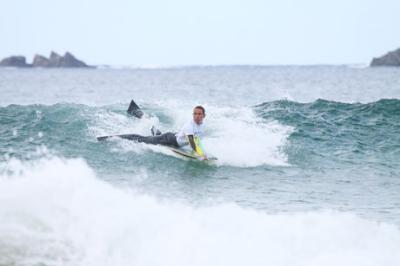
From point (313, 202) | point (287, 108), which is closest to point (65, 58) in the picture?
point (287, 108)

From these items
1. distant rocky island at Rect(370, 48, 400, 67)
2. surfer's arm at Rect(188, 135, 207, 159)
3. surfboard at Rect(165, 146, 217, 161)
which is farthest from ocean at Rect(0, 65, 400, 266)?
distant rocky island at Rect(370, 48, 400, 67)

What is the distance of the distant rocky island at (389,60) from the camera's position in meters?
134

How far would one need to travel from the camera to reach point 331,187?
496 inches

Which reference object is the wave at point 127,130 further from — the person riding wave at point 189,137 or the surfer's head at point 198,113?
the surfer's head at point 198,113

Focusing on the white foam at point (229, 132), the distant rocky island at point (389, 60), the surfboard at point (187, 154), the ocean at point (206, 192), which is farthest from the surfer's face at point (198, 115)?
the distant rocky island at point (389, 60)

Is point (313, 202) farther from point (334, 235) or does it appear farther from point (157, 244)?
point (157, 244)

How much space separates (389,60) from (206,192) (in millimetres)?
133146

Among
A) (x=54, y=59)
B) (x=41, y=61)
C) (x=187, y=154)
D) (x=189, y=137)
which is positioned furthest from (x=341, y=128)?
(x=41, y=61)

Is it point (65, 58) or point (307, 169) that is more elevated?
point (65, 58)

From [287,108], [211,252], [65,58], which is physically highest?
[65,58]

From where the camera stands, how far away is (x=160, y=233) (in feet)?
28.4

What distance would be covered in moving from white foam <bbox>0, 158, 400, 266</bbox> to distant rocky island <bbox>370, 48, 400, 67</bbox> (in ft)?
434

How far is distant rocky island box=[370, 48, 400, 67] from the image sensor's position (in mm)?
134375

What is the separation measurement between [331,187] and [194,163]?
3480 mm
